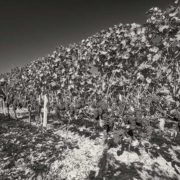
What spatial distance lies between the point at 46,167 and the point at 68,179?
35.9 inches

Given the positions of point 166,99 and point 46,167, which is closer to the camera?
point 166,99

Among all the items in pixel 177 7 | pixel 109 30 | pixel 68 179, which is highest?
pixel 109 30

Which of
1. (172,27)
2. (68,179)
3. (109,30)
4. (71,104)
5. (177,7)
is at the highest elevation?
(109,30)

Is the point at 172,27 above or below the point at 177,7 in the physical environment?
below

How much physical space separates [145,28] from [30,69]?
1170 centimetres

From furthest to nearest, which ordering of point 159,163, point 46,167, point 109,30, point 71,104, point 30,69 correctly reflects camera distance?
point 30,69, point 71,104, point 109,30, point 159,163, point 46,167

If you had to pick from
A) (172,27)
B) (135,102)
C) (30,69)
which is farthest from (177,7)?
(30,69)

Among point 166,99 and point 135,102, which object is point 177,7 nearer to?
point 166,99

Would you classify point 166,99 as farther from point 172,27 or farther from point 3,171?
point 3,171

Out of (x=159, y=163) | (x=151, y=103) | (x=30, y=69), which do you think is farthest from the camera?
(x=30, y=69)

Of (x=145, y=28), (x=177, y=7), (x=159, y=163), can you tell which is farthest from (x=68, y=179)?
(x=177, y=7)

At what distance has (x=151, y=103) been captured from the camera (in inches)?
121

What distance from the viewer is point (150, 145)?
7.94 m

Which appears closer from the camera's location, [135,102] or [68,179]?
[135,102]
